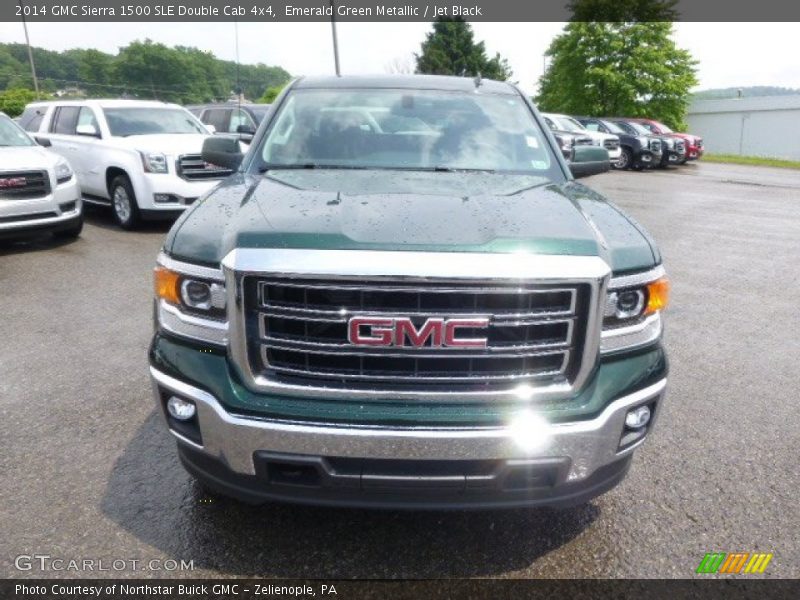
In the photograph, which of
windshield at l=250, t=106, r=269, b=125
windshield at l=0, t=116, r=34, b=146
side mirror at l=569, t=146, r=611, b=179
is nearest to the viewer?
side mirror at l=569, t=146, r=611, b=179

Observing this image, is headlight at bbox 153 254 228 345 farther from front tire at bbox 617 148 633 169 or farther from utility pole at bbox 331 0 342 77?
utility pole at bbox 331 0 342 77

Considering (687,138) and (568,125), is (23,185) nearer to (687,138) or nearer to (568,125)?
(568,125)

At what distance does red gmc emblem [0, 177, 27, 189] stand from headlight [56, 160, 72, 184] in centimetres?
43

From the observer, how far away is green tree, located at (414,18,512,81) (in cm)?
4622

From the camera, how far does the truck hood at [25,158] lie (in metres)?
7.63

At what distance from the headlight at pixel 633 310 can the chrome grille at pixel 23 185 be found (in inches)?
297

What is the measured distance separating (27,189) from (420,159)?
6.24m

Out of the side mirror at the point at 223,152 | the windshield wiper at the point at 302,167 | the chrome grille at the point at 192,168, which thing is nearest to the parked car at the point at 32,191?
the chrome grille at the point at 192,168

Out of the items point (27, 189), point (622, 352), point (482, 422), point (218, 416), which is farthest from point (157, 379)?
point (27, 189)

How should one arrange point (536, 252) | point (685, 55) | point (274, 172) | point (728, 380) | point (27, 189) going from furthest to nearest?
point (685, 55) → point (27, 189) → point (728, 380) → point (274, 172) → point (536, 252)

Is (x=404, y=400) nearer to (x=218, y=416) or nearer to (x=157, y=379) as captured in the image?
(x=218, y=416)

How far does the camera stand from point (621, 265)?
2332 millimetres

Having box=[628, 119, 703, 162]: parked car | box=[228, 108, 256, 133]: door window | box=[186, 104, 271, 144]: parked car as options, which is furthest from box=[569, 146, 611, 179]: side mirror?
box=[628, 119, 703, 162]: parked car

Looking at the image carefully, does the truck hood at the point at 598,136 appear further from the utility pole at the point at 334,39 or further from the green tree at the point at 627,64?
the green tree at the point at 627,64
